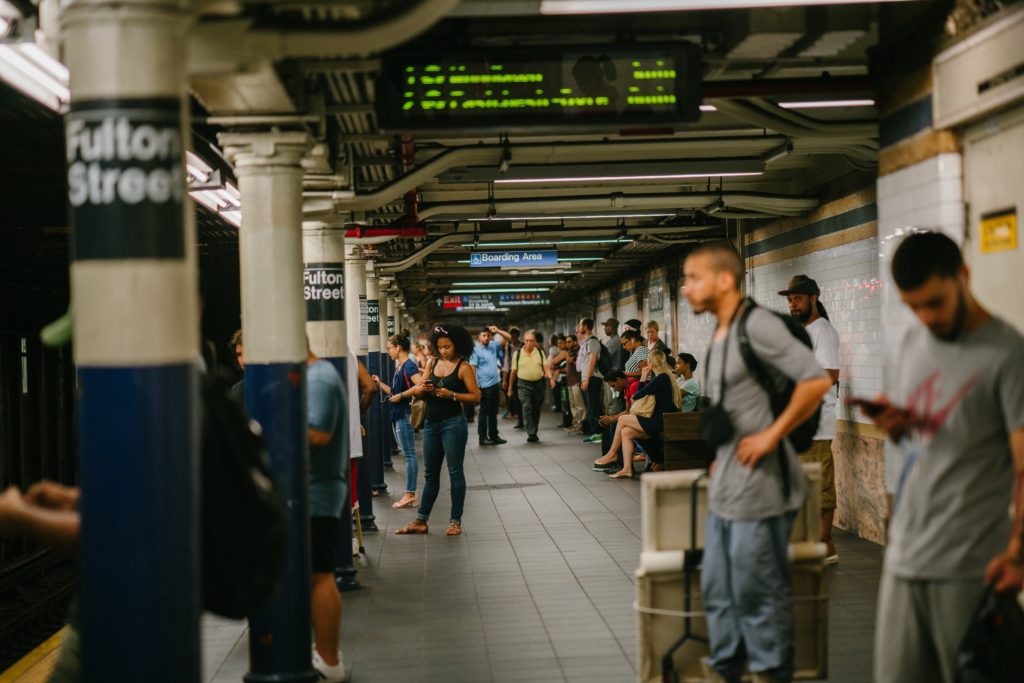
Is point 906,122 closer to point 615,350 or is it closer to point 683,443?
point 683,443

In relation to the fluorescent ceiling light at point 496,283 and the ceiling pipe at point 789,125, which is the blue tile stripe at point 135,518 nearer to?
the ceiling pipe at point 789,125

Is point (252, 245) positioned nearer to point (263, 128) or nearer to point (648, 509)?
point (263, 128)

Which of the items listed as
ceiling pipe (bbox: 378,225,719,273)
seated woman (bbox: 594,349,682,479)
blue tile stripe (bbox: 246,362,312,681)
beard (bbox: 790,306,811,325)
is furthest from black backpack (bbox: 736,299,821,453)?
ceiling pipe (bbox: 378,225,719,273)

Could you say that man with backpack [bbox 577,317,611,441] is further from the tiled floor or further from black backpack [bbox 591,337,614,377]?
the tiled floor

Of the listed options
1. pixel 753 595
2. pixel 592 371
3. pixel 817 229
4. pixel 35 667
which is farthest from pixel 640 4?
pixel 592 371

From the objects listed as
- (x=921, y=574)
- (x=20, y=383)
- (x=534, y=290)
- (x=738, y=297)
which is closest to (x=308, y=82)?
(x=738, y=297)

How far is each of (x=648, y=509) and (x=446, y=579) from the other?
3.56 m

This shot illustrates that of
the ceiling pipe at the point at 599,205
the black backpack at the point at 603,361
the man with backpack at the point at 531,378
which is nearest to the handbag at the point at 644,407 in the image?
the ceiling pipe at the point at 599,205

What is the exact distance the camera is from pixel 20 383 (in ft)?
39.4

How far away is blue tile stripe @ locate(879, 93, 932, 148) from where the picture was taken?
4.68m

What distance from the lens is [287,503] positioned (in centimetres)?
485

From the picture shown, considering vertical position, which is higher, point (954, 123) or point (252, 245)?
point (954, 123)

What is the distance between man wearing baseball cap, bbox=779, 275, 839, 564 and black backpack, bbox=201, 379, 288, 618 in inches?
196

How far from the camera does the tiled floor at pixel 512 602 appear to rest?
5.46m
